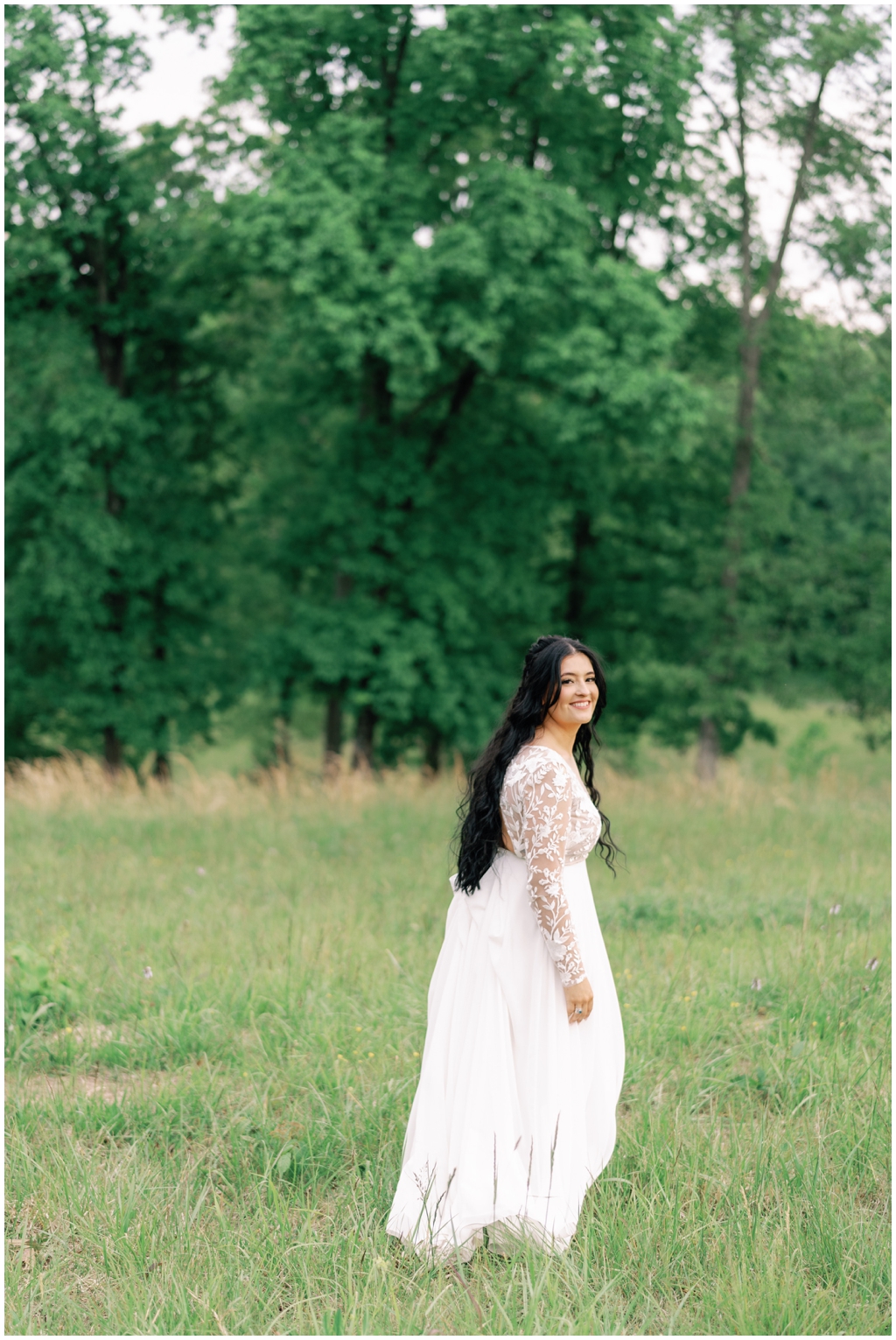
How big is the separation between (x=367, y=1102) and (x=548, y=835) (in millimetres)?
1658

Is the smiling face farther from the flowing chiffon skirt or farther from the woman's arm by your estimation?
the flowing chiffon skirt

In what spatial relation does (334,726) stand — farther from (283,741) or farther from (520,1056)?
(520,1056)

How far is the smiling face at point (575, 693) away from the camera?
11.5ft

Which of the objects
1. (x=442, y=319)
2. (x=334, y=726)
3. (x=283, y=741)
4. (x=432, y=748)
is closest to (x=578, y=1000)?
(x=442, y=319)

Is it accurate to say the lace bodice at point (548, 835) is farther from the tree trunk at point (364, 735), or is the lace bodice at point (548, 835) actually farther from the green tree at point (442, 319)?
the tree trunk at point (364, 735)

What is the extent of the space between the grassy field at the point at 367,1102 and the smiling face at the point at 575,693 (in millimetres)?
1661

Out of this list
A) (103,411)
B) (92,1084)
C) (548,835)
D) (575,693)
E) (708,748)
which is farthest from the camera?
(708,748)

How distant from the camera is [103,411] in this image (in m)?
14.5

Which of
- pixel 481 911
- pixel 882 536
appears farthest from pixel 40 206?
pixel 481 911

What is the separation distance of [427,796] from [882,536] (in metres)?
8.12

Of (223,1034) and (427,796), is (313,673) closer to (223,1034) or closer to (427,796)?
(427,796)

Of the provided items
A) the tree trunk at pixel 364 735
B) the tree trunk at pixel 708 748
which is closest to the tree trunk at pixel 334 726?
the tree trunk at pixel 364 735

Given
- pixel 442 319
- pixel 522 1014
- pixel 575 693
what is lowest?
pixel 522 1014

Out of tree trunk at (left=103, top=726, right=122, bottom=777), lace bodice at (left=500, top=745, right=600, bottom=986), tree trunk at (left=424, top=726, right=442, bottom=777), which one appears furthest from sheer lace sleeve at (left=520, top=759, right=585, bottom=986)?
tree trunk at (left=424, top=726, right=442, bottom=777)
